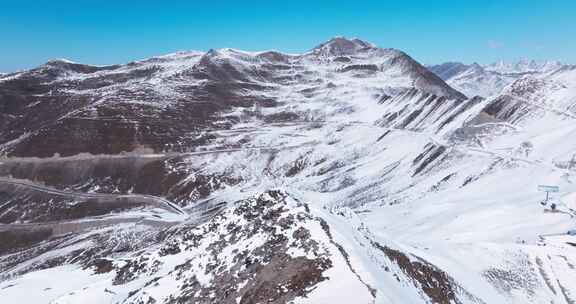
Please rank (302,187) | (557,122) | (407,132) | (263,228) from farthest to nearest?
(407,132)
(302,187)
(557,122)
(263,228)

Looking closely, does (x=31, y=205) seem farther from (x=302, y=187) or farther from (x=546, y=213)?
(x=546, y=213)

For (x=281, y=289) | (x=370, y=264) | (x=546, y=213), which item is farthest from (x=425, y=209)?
(x=281, y=289)

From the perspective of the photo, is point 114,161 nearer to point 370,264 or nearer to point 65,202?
point 65,202

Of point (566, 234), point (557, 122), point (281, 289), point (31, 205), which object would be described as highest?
point (557, 122)

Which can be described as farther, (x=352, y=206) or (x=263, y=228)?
(x=352, y=206)

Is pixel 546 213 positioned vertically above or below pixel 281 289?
below

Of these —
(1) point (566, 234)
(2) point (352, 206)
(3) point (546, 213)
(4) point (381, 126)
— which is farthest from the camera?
(4) point (381, 126)

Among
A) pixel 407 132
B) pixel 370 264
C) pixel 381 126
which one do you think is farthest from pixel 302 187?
pixel 370 264
